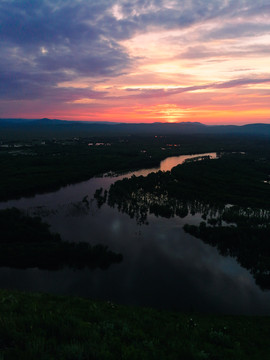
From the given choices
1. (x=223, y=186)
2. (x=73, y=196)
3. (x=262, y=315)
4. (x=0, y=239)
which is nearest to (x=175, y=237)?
(x=262, y=315)

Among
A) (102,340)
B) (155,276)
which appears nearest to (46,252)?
(155,276)

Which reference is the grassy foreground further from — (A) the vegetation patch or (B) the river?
(A) the vegetation patch

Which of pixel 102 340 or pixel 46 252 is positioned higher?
pixel 102 340

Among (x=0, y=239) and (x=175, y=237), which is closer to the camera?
(x=0, y=239)

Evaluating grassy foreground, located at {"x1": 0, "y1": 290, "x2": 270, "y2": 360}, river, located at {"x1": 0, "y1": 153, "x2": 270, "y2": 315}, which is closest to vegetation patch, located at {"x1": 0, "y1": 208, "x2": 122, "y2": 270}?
river, located at {"x1": 0, "y1": 153, "x2": 270, "y2": 315}

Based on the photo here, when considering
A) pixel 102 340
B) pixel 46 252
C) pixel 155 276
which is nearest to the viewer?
pixel 102 340

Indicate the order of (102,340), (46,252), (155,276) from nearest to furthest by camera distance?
(102,340), (155,276), (46,252)

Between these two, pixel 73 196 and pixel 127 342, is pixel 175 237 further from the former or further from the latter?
pixel 73 196

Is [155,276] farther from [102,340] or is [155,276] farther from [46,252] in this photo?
[102,340]
